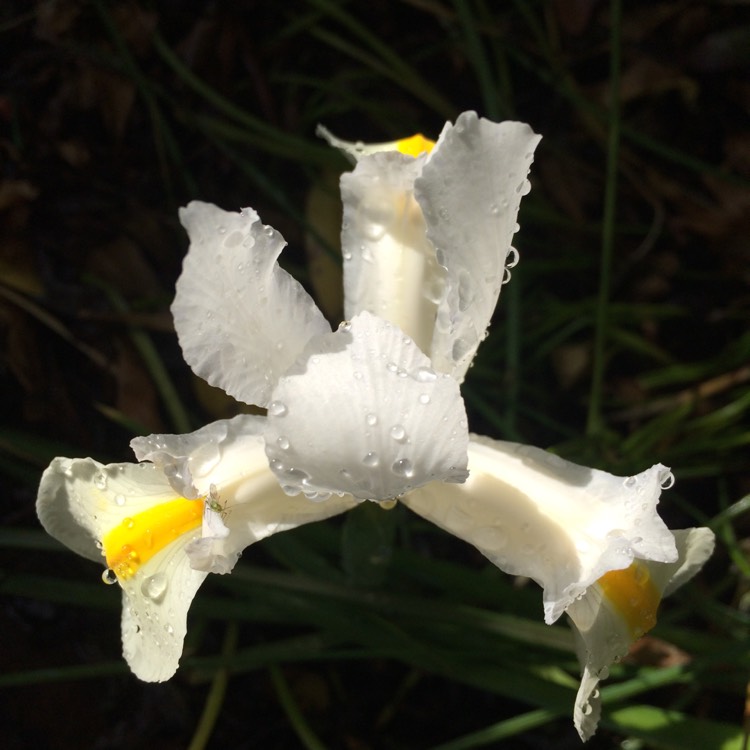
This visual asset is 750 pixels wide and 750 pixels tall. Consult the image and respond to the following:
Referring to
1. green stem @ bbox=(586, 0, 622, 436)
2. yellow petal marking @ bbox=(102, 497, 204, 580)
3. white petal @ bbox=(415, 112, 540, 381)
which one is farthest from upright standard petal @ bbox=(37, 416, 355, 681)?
green stem @ bbox=(586, 0, 622, 436)

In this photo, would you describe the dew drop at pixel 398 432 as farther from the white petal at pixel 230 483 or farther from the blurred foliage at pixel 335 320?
the blurred foliage at pixel 335 320

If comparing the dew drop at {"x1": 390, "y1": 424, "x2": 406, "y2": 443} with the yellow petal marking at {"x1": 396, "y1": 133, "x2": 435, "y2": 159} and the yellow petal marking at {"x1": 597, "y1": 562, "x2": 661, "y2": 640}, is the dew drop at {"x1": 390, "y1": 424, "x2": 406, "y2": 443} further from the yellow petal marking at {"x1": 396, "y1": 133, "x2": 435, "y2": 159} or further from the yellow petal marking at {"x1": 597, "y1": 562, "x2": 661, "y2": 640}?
the yellow petal marking at {"x1": 396, "y1": 133, "x2": 435, "y2": 159}

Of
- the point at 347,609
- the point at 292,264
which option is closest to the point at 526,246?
the point at 292,264

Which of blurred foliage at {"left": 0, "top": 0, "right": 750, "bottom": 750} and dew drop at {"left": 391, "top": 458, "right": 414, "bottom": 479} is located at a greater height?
dew drop at {"left": 391, "top": 458, "right": 414, "bottom": 479}

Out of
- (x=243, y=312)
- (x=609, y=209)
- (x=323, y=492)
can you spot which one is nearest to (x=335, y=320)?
(x=609, y=209)

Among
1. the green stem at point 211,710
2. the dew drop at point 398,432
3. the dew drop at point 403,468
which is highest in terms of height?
the dew drop at point 398,432

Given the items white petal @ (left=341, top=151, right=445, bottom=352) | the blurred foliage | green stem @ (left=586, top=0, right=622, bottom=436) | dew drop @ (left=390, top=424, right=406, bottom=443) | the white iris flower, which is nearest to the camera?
dew drop @ (left=390, top=424, right=406, bottom=443)

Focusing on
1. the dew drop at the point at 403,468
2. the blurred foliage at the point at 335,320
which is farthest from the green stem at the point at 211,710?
the dew drop at the point at 403,468

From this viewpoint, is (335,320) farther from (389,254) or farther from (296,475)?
(296,475)
